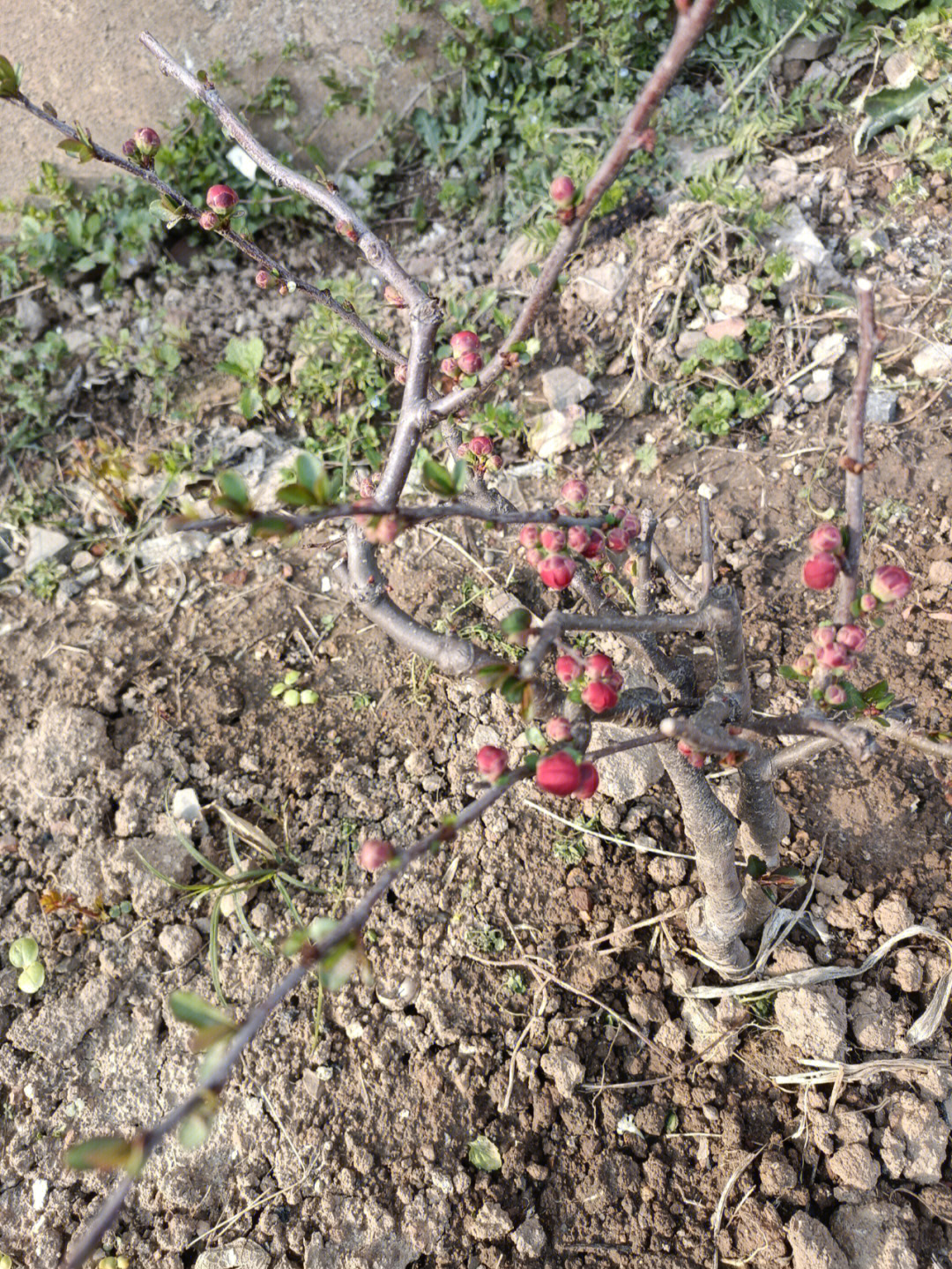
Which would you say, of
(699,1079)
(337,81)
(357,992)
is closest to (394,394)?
(337,81)

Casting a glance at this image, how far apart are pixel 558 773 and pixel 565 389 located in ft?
7.52

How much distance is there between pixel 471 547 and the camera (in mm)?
2936

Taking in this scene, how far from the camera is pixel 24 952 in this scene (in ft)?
7.59

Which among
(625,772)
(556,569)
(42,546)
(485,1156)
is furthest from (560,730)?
(42,546)

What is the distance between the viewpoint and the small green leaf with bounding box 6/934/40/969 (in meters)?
2.31

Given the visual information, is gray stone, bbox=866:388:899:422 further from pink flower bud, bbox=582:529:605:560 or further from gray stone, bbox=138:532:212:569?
gray stone, bbox=138:532:212:569

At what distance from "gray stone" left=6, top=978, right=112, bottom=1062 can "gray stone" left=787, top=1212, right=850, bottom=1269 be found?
1758mm

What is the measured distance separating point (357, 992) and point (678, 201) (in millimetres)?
3019

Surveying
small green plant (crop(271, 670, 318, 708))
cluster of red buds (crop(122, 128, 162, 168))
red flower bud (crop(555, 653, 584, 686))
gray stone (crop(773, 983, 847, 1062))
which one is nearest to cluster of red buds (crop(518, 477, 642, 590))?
red flower bud (crop(555, 653, 584, 686))

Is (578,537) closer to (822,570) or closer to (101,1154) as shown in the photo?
(822,570)

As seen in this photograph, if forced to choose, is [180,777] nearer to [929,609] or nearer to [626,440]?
[626,440]

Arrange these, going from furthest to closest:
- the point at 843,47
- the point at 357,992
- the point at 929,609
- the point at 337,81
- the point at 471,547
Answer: the point at 337,81, the point at 843,47, the point at 471,547, the point at 929,609, the point at 357,992

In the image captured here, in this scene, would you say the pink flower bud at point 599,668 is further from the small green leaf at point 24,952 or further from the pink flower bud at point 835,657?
the small green leaf at point 24,952

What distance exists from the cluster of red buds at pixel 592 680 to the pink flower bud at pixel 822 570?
1.04 feet
